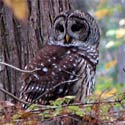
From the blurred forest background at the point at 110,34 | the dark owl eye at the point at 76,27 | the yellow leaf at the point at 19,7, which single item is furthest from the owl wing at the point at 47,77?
the blurred forest background at the point at 110,34

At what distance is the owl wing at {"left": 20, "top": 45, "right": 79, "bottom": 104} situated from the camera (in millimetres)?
4605

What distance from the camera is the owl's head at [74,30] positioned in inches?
204

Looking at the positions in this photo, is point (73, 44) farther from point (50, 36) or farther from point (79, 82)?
point (79, 82)

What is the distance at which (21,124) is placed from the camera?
9.34 feet

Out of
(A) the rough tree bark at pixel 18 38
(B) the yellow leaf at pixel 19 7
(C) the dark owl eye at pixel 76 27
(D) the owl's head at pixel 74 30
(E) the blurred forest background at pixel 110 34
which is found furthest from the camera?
(E) the blurred forest background at pixel 110 34

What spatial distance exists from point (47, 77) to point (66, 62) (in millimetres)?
249

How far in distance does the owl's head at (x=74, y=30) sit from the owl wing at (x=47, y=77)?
50 cm

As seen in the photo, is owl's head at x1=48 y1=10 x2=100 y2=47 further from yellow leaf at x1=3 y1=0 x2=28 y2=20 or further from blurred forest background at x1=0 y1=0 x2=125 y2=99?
yellow leaf at x1=3 y1=0 x2=28 y2=20

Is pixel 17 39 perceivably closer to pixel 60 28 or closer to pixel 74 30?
pixel 60 28

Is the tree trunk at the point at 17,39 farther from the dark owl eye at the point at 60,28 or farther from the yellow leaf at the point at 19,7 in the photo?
the yellow leaf at the point at 19,7

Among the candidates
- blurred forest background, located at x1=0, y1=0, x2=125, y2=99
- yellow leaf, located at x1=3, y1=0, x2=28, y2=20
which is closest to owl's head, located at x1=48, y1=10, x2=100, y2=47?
blurred forest background, located at x1=0, y1=0, x2=125, y2=99

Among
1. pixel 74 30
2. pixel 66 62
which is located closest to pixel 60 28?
pixel 74 30

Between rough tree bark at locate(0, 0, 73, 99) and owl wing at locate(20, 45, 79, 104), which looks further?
rough tree bark at locate(0, 0, 73, 99)

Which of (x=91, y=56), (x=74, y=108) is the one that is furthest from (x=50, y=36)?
(x=74, y=108)
